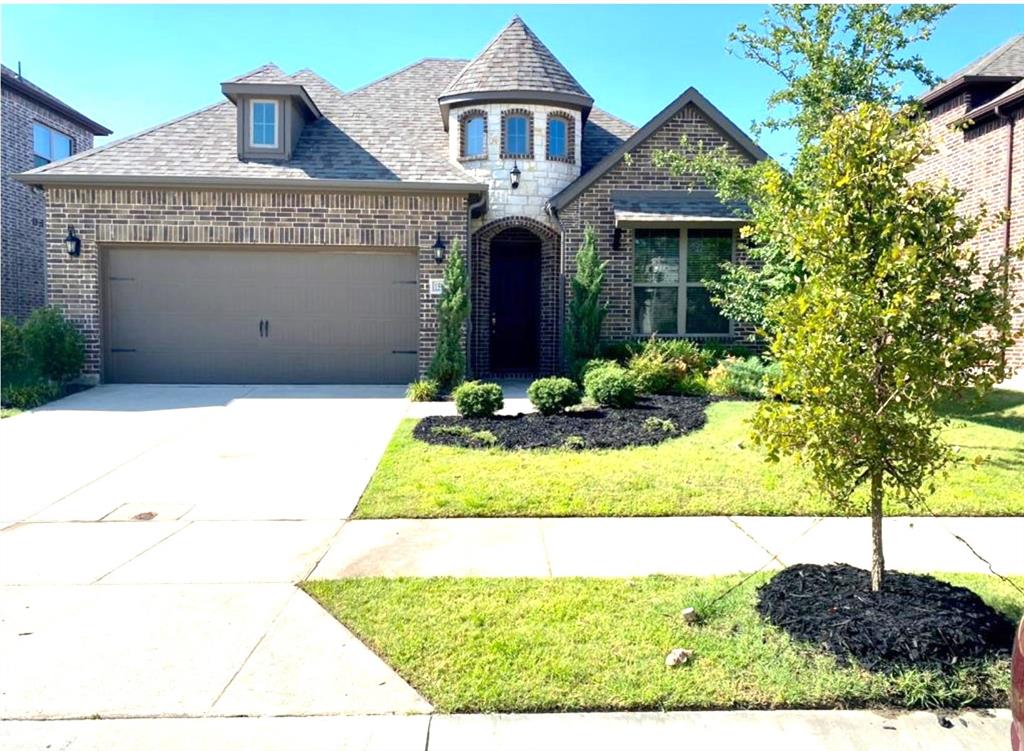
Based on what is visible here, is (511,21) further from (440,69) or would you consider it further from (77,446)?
(77,446)

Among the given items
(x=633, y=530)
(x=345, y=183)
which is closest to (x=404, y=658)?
(x=633, y=530)

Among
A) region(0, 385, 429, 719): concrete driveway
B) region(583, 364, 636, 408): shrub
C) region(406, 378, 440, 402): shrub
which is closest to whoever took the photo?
region(0, 385, 429, 719): concrete driveway

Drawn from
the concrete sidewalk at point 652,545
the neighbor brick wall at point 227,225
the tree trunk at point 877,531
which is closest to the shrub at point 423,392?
the neighbor brick wall at point 227,225

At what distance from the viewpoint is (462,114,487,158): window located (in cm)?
1449

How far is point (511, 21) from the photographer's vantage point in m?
15.6

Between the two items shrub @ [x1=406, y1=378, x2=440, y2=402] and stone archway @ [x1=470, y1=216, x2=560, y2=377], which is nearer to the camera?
shrub @ [x1=406, y1=378, x2=440, y2=402]

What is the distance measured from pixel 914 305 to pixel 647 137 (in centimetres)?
1133

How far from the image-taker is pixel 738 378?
11719mm

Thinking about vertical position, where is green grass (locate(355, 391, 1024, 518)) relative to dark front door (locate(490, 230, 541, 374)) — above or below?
below

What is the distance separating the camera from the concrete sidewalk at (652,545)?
198 inches

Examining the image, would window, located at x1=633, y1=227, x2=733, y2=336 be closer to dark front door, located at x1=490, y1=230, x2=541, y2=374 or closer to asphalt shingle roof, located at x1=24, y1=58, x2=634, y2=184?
dark front door, located at x1=490, y1=230, x2=541, y2=374

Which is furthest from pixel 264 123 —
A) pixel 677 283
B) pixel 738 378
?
pixel 738 378

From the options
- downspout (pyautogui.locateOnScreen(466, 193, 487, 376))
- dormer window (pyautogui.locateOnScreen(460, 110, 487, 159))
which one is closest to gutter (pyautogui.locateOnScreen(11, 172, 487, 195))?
downspout (pyautogui.locateOnScreen(466, 193, 487, 376))

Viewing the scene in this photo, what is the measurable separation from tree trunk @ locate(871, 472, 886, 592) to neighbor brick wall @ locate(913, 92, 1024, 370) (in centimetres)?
1028
